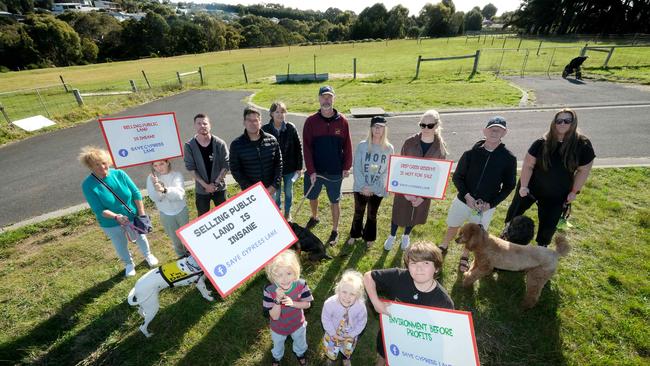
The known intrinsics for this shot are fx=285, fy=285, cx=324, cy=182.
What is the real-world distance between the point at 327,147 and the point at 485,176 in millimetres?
2576

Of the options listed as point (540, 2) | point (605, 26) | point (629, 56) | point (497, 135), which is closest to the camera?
point (497, 135)

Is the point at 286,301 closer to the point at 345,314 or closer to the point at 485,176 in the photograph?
the point at 345,314

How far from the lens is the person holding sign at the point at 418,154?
4.40 m

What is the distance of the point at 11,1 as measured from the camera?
332ft

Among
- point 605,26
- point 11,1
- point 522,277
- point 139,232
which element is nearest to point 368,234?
point 522,277

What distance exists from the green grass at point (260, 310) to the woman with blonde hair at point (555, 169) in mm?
1187

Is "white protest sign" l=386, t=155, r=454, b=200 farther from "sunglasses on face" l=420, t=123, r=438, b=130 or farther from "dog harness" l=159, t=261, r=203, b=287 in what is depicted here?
"dog harness" l=159, t=261, r=203, b=287

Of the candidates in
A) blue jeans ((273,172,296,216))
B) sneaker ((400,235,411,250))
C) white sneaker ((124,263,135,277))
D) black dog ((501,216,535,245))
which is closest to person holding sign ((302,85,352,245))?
blue jeans ((273,172,296,216))

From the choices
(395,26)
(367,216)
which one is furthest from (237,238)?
(395,26)

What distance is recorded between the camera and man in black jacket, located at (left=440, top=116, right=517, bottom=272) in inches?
163

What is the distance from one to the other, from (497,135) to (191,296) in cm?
528

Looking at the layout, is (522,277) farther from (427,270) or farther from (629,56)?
(629,56)

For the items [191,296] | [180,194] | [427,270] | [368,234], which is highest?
[427,270]

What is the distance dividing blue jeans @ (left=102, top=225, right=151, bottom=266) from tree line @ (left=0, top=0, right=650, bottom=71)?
2974 inches
